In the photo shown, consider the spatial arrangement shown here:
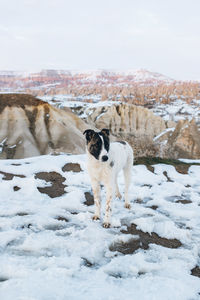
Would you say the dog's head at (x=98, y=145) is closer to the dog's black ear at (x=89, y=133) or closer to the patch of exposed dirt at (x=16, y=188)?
the dog's black ear at (x=89, y=133)

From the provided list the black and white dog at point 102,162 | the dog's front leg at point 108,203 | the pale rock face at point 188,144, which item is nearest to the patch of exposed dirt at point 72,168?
the black and white dog at point 102,162

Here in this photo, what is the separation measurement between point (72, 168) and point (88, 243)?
17.3 feet

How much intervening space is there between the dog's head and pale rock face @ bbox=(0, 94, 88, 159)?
1157 inches

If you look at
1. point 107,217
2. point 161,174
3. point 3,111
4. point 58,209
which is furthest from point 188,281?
point 3,111

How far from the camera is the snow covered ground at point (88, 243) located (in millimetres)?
2811

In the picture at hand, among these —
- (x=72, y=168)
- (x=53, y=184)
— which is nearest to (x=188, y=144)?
(x=72, y=168)

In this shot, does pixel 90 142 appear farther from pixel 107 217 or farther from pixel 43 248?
pixel 43 248

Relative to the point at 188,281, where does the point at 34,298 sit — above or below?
above

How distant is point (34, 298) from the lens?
246 cm

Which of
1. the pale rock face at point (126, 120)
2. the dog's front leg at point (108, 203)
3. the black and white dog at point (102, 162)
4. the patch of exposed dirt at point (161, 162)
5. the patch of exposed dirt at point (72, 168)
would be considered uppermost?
the black and white dog at point (102, 162)

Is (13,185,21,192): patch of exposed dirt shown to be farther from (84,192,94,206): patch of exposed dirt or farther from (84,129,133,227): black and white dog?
(84,129,133,227): black and white dog

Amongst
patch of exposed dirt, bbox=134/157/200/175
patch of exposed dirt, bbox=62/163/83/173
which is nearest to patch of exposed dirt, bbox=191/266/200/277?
patch of exposed dirt, bbox=62/163/83/173

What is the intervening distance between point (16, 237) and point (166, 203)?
435cm

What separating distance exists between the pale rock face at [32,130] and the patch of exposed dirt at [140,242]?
97.4ft
